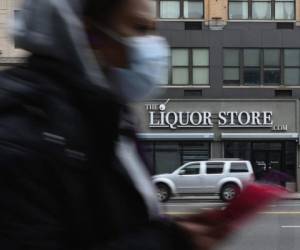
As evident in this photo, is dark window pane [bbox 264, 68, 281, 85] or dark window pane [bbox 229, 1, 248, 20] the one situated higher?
dark window pane [bbox 229, 1, 248, 20]

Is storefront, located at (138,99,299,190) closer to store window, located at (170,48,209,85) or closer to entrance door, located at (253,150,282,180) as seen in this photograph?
entrance door, located at (253,150,282,180)

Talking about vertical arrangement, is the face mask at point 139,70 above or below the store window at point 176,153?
above

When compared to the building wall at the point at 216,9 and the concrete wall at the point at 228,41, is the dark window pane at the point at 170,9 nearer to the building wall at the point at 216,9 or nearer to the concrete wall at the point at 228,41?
the concrete wall at the point at 228,41

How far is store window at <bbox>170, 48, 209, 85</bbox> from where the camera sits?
110 ft

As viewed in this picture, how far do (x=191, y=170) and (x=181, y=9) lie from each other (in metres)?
11.7

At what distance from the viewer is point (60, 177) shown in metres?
1.17

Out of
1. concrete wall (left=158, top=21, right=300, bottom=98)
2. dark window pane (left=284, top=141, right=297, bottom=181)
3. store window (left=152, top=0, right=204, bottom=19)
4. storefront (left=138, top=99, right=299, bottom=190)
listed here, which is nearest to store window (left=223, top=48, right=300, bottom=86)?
concrete wall (left=158, top=21, right=300, bottom=98)

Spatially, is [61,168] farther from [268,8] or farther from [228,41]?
[268,8]

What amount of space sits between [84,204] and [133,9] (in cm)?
43

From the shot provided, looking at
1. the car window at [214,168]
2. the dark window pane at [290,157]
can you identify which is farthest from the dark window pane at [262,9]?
the car window at [214,168]

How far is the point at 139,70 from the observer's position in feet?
4.65

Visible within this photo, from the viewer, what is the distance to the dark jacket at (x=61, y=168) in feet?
3.71

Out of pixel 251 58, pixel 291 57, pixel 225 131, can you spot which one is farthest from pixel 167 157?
pixel 291 57

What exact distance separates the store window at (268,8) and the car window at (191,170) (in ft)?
39.0
